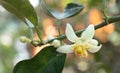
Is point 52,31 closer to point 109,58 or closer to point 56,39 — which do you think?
point 109,58

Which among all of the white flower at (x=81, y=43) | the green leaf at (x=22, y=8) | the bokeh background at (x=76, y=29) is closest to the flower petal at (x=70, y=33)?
the white flower at (x=81, y=43)

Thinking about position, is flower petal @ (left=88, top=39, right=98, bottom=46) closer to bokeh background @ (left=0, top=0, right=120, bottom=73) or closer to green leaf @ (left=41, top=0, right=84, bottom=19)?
green leaf @ (left=41, top=0, right=84, bottom=19)

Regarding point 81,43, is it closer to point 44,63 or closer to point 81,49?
point 81,49

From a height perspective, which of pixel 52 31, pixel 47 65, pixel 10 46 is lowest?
pixel 10 46

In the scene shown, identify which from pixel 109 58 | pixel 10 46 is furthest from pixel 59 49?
pixel 10 46

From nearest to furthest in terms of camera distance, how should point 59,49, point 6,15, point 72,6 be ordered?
point 59,49, point 72,6, point 6,15
